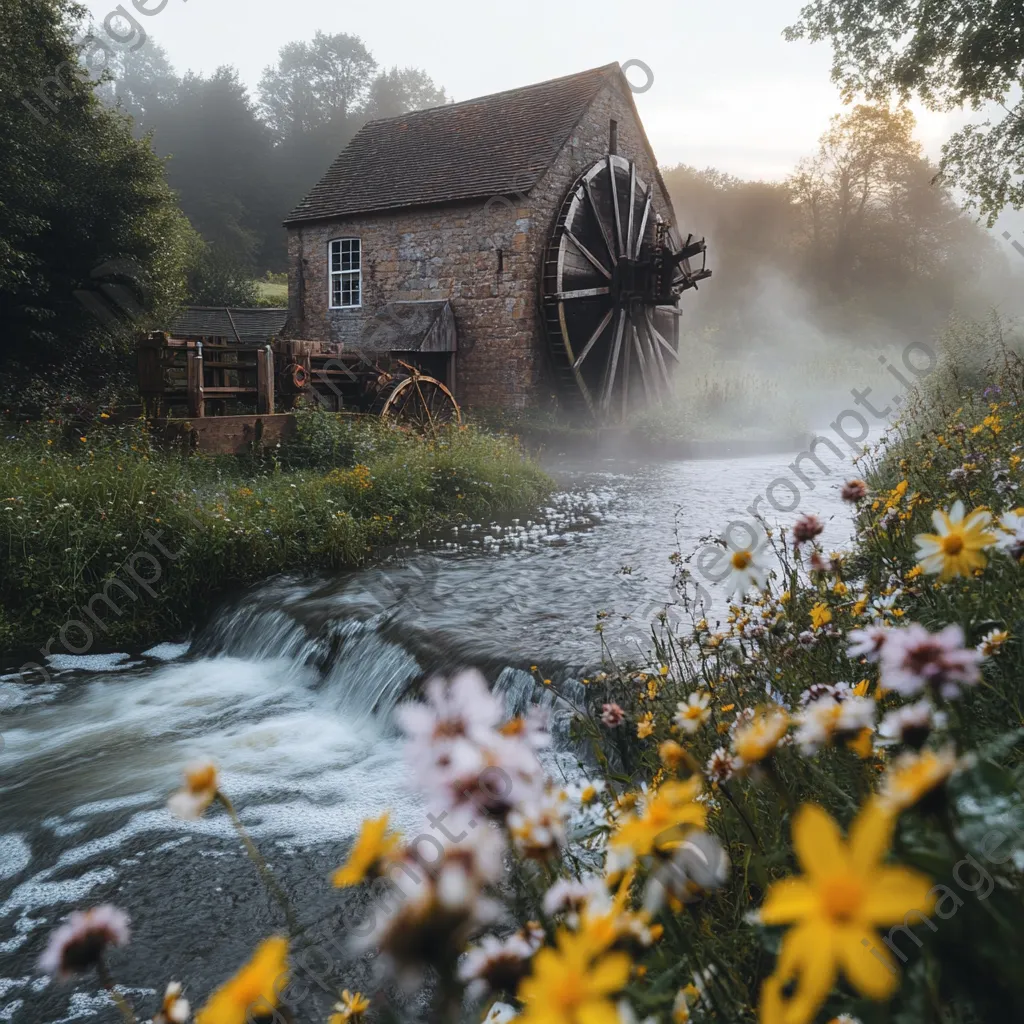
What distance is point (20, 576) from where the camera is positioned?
6289 millimetres

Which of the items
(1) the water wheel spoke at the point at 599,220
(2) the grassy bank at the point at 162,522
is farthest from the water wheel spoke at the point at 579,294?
(2) the grassy bank at the point at 162,522

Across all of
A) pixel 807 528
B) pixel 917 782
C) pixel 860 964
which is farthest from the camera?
pixel 807 528

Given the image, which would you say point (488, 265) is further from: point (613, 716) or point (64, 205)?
point (613, 716)

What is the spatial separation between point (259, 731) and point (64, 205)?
13978 mm

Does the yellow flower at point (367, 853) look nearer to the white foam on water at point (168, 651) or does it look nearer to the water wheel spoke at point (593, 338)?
the white foam on water at point (168, 651)

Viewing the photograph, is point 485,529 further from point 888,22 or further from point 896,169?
point 896,169

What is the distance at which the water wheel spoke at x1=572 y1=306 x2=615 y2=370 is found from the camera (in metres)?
15.8

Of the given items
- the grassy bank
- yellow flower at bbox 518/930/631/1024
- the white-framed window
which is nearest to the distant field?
the white-framed window

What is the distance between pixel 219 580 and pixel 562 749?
4.07m

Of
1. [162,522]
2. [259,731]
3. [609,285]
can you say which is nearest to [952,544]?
[259,731]

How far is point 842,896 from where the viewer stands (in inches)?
19.9

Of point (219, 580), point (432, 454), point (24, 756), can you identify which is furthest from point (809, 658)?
point (432, 454)

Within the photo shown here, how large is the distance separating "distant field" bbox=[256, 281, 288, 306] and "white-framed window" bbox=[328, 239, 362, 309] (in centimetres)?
1622

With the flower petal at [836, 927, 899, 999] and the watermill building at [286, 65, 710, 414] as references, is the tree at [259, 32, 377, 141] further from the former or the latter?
the flower petal at [836, 927, 899, 999]
